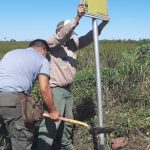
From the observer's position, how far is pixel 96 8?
594 cm

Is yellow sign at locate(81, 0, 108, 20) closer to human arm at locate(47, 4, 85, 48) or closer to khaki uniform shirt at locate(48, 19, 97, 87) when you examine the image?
human arm at locate(47, 4, 85, 48)

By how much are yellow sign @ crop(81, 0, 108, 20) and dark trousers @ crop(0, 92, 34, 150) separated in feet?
4.71

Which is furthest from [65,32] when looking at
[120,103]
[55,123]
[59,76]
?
[120,103]

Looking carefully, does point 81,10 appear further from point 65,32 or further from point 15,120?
point 15,120

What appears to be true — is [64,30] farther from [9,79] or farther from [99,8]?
[9,79]

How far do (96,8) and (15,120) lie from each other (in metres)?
1.78

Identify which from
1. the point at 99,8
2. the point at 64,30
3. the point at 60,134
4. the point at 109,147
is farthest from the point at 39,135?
the point at 99,8

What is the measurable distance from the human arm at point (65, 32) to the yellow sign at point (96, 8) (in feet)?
0.22

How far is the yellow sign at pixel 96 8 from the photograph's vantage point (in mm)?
5820

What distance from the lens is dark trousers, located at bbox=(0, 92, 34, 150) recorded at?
5.69 m

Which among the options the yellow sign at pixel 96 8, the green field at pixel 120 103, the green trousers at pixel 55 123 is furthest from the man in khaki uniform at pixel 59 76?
the green field at pixel 120 103

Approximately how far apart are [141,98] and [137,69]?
0.84 meters

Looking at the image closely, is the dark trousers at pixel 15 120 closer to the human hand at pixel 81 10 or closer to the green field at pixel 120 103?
the human hand at pixel 81 10

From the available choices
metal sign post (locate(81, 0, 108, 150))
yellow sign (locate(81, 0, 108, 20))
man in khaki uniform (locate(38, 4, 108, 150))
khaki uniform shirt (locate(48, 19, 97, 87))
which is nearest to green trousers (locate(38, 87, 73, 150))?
man in khaki uniform (locate(38, 4, 108, 150))
